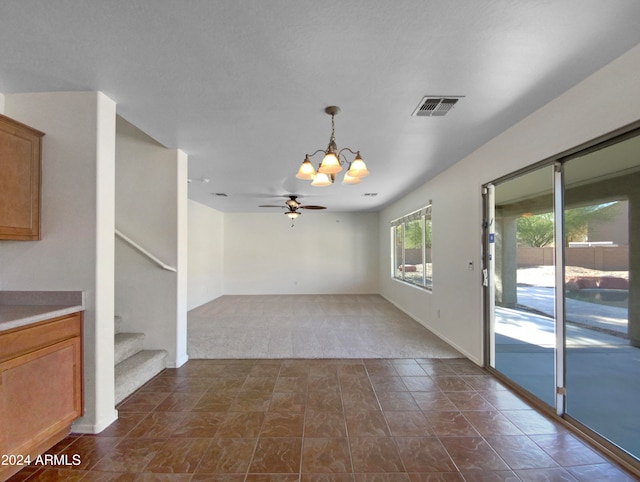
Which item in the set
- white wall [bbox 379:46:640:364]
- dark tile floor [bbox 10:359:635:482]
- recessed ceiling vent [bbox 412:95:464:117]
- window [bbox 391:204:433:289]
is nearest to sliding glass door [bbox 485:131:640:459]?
white wall [bbox 379:46:640:364]

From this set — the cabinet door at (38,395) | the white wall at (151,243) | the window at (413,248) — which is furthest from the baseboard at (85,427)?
the window at (413,248)

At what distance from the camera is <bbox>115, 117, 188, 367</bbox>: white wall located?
3357 mm

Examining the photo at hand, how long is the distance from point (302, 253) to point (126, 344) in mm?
6046

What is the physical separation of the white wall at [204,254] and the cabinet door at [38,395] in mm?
Answer: 4537

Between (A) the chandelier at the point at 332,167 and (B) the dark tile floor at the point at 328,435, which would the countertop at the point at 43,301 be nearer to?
(B) the dark tile floor at the point at 328,435

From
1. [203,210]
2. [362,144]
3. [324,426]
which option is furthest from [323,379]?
[203,210]

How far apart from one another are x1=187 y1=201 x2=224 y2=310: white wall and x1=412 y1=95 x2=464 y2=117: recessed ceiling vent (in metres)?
5.52

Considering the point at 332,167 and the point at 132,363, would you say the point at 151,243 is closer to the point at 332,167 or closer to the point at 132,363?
the point at 132,363

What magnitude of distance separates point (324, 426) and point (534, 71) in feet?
9.31

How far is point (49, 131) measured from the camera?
7.31ft

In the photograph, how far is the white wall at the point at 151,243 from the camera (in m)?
3.36

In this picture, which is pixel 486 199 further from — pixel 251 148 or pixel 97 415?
pixel 97 415

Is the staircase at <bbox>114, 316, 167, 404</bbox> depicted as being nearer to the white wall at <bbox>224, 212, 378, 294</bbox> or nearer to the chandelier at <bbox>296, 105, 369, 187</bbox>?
the chandelier at <bbox>296, 105, 369, 187</bbox>

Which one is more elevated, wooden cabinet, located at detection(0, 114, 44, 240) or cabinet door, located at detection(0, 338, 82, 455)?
wooden cabinet, located at detection(0, 114, 44, 240)
